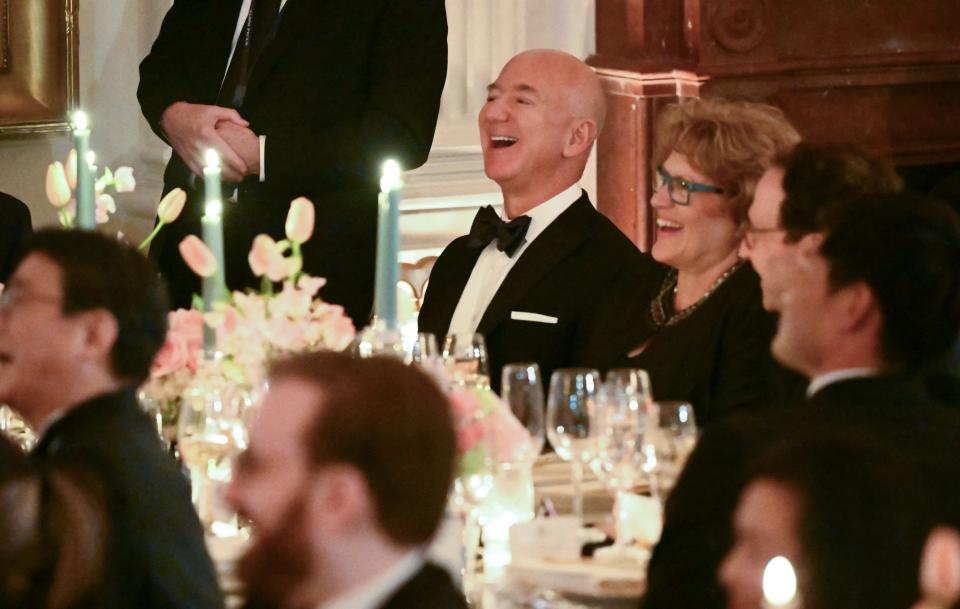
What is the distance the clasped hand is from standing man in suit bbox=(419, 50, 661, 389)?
504 mm

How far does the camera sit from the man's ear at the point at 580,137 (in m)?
4.09

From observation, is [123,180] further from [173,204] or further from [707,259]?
[707,259]

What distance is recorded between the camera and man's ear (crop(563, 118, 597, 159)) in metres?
4.09

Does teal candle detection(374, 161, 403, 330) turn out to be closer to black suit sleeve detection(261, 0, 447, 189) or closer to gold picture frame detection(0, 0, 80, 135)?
black suit sleeve detection(261, 0, 447, 189)

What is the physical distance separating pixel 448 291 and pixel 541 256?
249mm

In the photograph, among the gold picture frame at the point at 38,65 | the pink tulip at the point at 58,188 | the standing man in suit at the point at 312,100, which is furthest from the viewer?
the gold picture frame at the point at 38,65

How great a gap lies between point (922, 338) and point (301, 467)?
3.23 ft

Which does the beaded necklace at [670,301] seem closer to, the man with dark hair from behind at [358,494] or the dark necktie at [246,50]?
the dark necktie at [246,50]

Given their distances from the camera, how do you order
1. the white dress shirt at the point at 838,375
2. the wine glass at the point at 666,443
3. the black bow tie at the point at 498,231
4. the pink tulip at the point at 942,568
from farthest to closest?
the black bow tie at the point at 498,231 → the wine glass at the point at 666,443 → the white dress shirt at the point at 838,375 → the pink tulip at the point at 942,568

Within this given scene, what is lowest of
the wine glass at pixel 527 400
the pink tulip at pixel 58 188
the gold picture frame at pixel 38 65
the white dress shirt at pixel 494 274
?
the wine glass at pixel 527 400

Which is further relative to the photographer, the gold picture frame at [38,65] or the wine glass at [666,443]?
the gold picture frame at [38,65]

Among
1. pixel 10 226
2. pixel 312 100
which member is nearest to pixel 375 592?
pixel 312 100

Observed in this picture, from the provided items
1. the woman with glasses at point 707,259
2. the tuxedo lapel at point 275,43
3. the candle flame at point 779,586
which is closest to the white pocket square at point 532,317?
the woman with glasses at point 707,259

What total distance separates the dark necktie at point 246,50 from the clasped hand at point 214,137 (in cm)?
20
